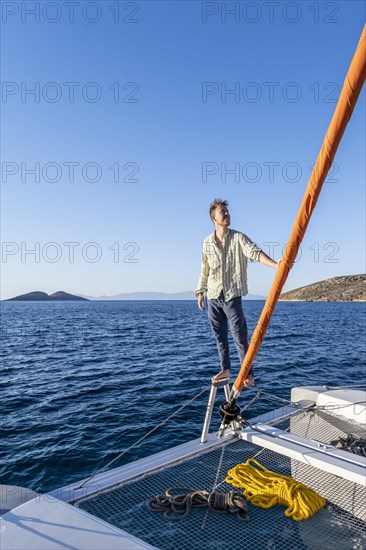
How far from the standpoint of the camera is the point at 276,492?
4246mm

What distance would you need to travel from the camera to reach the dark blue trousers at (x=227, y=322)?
5590mm

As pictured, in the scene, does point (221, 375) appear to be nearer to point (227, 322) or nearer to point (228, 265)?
point (227, 322)

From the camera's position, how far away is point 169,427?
1223cm

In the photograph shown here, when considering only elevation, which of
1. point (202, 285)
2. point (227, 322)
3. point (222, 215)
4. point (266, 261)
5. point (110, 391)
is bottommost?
point (110, 391)

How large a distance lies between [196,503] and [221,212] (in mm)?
3580

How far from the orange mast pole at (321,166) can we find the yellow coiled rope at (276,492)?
56.0 inches

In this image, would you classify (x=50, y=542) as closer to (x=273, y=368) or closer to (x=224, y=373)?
(x=224, y=373)

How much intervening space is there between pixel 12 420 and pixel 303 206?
13210 millimetres

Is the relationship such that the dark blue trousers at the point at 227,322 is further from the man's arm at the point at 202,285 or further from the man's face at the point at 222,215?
the man's face at the point at 222,215

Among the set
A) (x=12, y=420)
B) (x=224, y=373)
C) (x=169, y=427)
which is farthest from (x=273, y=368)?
(x=224, y=373)

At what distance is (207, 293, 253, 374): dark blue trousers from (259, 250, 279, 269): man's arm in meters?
0.88

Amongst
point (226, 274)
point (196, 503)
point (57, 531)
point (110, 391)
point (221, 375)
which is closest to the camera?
point (57, 531)

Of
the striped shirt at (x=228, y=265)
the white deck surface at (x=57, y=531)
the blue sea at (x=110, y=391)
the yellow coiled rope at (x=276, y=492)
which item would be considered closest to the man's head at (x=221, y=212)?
the striped shirt at (x=228, y=265)

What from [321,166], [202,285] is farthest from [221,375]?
[321,166]
